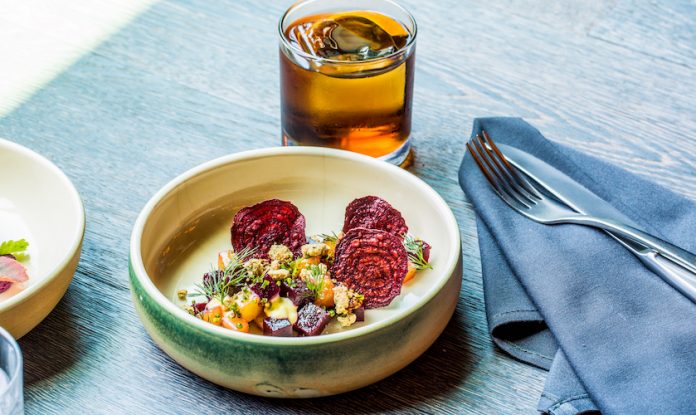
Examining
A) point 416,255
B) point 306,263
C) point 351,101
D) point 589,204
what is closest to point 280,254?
point 306,263

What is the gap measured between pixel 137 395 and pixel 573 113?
2.48ft

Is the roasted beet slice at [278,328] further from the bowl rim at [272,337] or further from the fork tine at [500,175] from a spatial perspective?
the fork tine at [500,175]

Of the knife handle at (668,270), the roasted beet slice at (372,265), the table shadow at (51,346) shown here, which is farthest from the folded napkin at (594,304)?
the table shadow at (51,346)

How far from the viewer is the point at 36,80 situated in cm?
131

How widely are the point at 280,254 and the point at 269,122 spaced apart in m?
0.38

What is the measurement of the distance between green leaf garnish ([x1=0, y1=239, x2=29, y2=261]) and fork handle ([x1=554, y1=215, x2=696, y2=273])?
Result: 0.60m

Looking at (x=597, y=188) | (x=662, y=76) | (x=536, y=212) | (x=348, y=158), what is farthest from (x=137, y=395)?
(x=662, y=76)

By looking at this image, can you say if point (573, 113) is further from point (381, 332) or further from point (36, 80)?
point (36, 80)

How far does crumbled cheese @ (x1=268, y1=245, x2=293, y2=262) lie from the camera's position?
0.91 meters

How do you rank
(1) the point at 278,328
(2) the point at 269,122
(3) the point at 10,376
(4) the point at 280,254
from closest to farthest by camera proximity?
(3) the point at 10,376 < (1) the point at 278,328 < (4) the point at 280,254 < (2) the point at 269,122

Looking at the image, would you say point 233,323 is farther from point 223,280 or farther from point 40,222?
point 40,222

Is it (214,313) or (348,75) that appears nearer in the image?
(214,313)

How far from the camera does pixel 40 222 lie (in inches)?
39.4

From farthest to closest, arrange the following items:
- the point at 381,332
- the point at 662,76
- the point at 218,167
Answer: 1. the point at 662,76
2. the point at 218,167
3. the point at 381,332
